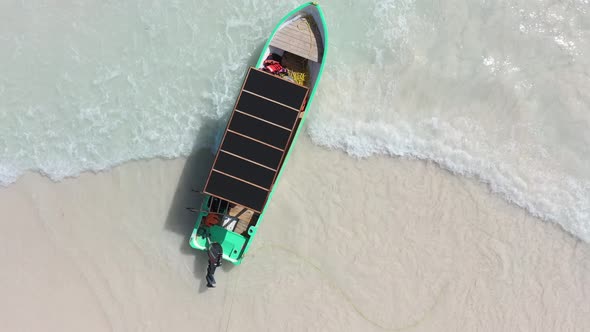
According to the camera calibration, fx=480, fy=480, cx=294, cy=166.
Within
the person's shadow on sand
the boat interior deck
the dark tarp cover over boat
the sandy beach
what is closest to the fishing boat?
the dark tarp cover over boat

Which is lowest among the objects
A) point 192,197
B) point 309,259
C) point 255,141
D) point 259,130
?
point 309,259

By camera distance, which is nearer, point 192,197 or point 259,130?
point 259,130

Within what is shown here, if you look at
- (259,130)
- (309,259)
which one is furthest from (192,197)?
(309,259)

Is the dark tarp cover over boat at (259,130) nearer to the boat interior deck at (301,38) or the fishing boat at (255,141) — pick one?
the fishing boat at (255,141)

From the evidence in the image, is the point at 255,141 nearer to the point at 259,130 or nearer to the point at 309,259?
the point at 259,130

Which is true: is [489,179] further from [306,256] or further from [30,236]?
[30,236]

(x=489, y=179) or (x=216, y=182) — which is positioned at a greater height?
(x=489, y=179)

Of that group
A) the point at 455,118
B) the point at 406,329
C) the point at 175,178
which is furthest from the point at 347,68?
the point at 406,329

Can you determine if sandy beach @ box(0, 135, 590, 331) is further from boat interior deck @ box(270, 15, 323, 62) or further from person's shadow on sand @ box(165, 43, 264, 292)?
boat interior deck @ box(270, 15, 323, 62)
